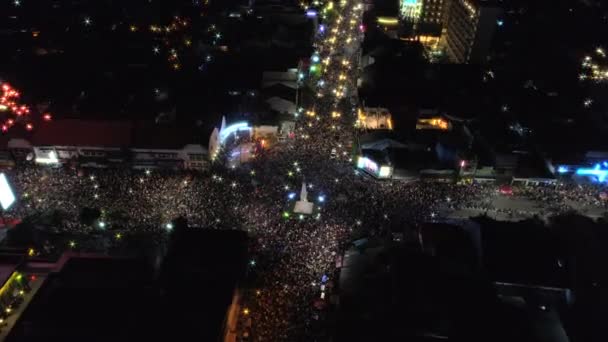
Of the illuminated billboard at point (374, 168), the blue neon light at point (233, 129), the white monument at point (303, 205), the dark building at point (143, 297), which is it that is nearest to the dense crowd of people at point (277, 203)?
the white monument at point (303, 205)

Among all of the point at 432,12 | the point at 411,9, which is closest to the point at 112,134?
the point at 432,12

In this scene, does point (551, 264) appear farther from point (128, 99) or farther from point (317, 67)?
point (128, 99)

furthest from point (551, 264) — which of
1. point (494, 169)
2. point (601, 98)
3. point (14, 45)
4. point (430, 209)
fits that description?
point (14, 45)

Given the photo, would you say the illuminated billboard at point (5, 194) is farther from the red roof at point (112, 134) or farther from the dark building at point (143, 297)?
the red roof at point (112, 134)

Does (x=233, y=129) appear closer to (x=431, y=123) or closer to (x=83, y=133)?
(x=83, y=133)

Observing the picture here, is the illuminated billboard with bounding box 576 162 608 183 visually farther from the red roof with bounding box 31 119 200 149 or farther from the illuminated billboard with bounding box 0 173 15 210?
the illuminated billboard with bounding box 0 173 15 210
